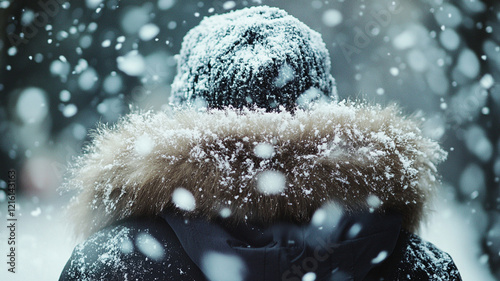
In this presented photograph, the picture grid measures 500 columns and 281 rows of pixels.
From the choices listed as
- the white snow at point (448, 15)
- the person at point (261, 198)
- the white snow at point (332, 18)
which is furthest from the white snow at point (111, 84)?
the white snow at point (448, 15)

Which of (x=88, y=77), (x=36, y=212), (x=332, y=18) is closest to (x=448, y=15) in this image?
(x=332, y=18)

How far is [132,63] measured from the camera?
1.66 m

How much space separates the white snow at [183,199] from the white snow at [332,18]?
141 centimetres

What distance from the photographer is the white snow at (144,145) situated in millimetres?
489

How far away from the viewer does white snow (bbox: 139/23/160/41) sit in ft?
5.45

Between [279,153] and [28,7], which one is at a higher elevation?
[279,153]

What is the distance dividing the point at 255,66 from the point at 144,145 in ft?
0.71

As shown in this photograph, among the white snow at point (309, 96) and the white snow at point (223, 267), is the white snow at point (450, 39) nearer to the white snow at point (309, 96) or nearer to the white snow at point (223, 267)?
the white snow at point (309, 96)

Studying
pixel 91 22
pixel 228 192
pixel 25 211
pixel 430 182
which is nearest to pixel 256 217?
pixel 228 192

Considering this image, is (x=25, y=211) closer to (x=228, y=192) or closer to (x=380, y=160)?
(x=228, y=192)

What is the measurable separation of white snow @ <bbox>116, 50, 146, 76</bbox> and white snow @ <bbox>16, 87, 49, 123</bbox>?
15.6 inches

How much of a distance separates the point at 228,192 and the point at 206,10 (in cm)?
134

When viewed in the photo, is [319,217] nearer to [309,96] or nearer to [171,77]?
[309,96]

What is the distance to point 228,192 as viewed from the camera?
448mm
